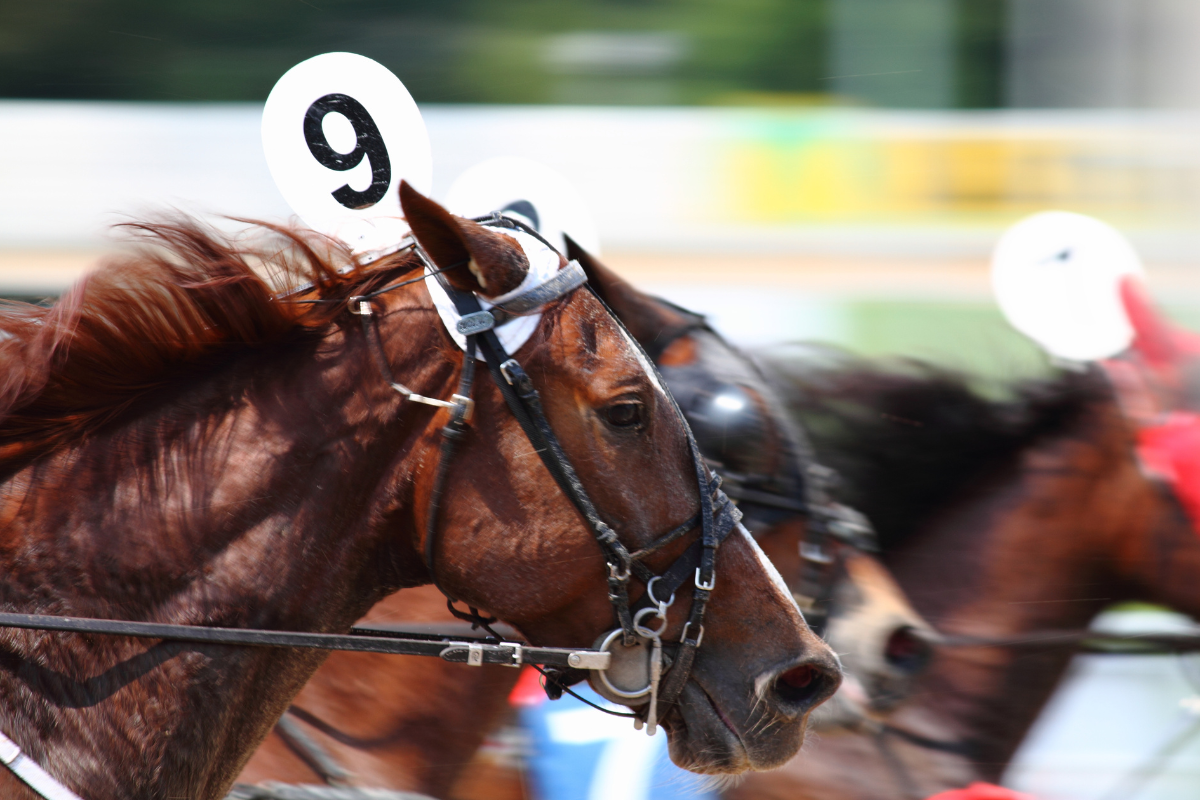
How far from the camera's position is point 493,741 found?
2342 mm

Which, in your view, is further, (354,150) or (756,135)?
(756,135)

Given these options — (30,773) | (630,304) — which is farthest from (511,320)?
(630,304)

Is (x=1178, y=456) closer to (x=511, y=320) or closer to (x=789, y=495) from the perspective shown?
(x=789, y=495)

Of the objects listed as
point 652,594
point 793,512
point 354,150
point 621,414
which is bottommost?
point 793,512

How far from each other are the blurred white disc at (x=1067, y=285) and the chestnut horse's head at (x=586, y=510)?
1729 millimetres

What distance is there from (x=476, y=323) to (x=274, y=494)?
1.17 ft

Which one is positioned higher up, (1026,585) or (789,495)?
(789,495)

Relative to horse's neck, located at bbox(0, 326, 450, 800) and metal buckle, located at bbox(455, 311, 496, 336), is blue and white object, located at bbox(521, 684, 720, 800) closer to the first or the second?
horse's neck, located at bbox(0, 326, 450, 800)

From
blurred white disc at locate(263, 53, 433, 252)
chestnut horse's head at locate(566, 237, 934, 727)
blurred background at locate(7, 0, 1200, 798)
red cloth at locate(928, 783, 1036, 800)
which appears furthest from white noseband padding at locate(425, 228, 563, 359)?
blurred background at locate(7, 0, 1200, 798)

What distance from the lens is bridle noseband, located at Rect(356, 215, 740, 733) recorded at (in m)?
1.31

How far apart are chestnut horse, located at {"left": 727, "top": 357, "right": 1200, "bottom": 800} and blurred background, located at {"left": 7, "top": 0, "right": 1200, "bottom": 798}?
0.49m

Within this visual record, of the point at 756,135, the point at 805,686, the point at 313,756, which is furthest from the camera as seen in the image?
the point at 756,135

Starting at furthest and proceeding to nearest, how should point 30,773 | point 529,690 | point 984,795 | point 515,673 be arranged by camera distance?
point 529,690 < point 515,673 < point 984,795 < point 30,773

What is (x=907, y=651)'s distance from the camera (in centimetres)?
238
